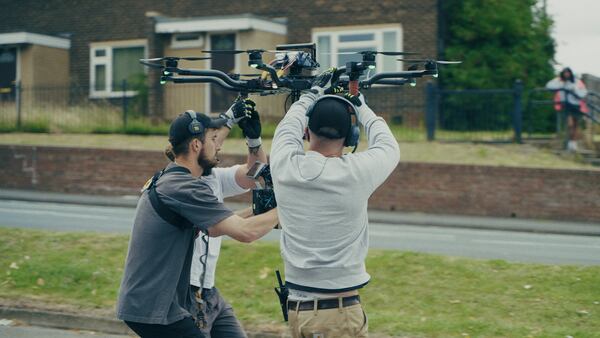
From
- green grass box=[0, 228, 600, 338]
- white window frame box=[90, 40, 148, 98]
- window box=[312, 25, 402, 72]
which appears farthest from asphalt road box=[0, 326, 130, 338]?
white window frame box=[90, 40, 148, 98]

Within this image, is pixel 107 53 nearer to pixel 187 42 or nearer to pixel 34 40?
pixel 34 40

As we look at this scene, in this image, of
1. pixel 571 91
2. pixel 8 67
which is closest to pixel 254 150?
pixel 571 91

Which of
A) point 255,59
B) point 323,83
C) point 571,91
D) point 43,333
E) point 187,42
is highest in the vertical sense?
point 187,42

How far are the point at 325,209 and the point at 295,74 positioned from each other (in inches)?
34.9

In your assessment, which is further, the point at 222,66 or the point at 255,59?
the point at 222,66

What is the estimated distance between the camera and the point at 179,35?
2741cm

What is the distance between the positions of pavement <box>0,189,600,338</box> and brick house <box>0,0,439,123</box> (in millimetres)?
3861

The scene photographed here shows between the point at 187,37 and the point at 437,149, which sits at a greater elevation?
the point at 187,37

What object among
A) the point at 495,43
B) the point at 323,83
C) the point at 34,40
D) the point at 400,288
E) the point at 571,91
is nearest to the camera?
the point at 323,83

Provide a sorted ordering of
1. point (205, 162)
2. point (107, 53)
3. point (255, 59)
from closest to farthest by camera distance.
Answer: point (255, 59)
point (205, 162)
point (107, 53)

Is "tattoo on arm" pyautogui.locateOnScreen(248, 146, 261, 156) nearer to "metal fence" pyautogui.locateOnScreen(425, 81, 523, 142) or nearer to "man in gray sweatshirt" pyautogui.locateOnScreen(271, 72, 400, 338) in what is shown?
"man in gray sweatshirt" pyautogui.locateOnScreen(271, 72, 400, 338)

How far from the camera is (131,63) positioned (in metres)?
29.3

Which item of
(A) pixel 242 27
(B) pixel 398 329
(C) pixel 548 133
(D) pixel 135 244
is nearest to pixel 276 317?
(B) pixel 398 329

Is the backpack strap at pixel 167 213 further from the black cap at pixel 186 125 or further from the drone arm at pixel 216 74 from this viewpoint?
the drone arm at pixel 216 74
